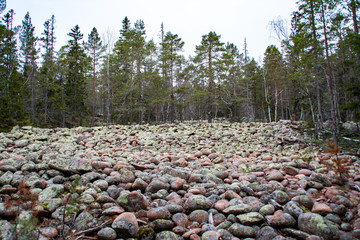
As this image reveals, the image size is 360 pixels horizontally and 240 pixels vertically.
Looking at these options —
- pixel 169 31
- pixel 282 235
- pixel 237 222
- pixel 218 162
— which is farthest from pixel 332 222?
pixel 169 31

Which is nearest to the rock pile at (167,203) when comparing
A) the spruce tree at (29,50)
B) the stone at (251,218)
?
Answer: the stone at (251,218)

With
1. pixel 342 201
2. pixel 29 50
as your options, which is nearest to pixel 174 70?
pixel 29 50

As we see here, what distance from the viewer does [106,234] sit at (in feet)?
7.43

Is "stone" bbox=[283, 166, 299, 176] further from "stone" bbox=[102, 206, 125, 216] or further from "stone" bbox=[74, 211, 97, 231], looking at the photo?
"stone" bbox=[74, 211, 97, 231]

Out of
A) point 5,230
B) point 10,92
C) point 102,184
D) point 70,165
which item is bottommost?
point 5,230

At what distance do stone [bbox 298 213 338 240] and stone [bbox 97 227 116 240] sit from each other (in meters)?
2.27

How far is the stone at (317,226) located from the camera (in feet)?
7.56

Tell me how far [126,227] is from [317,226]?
226 cm

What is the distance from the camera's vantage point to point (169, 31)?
1903cm

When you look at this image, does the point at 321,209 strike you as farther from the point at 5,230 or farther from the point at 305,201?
the point at 5,230

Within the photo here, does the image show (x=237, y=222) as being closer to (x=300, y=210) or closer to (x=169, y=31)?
(x=300, y=210)

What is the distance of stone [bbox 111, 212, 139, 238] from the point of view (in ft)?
7.57

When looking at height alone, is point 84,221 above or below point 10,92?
below

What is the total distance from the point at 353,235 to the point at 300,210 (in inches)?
21.9
